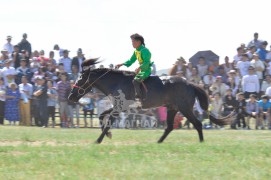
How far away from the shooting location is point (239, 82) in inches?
832

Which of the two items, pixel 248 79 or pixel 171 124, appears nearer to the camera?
pixel 171 124

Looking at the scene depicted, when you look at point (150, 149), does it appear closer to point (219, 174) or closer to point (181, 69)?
point (219, 174)

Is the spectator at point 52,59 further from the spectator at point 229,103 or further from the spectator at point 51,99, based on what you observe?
the spectator at point 229,103

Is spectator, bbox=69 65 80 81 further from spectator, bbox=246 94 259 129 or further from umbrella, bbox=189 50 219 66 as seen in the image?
spectator, bbox=246 94 259 129

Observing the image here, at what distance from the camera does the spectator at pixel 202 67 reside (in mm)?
21703

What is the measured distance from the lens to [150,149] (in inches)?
402

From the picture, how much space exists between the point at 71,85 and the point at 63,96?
21.9 inches

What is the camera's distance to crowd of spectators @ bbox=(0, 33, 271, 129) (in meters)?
20.4

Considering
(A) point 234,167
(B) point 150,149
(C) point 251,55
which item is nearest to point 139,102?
(B) point 150,149

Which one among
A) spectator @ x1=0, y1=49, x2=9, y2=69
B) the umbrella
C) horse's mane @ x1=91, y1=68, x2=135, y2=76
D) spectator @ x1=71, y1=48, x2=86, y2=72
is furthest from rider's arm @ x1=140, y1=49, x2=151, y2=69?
the umbrella

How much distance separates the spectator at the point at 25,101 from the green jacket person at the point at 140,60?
8.44 meters

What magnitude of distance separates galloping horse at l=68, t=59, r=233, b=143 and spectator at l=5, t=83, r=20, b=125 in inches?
295

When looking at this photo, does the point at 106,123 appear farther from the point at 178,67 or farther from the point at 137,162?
the point at 178,67

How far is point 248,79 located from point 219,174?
1317 cm
